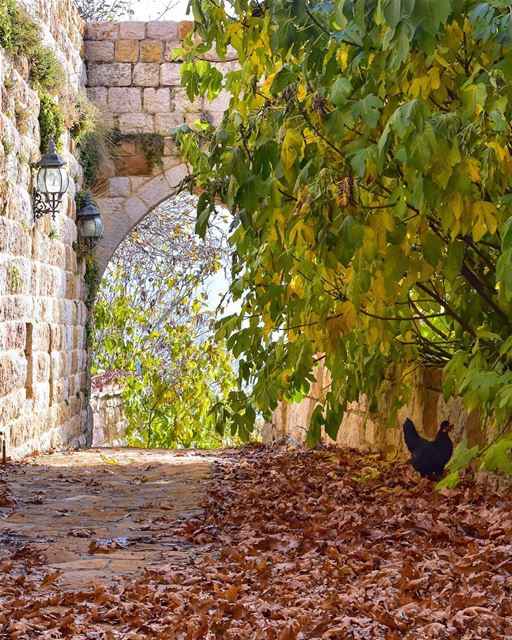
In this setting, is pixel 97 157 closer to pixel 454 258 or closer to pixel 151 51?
pixel 151 51

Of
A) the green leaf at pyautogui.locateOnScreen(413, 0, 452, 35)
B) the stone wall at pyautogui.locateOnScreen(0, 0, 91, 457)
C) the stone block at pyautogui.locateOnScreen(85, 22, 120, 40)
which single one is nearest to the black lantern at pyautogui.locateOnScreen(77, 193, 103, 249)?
the stone wall at pyautogui.locateOnScreen(0, 0, 91, 457)

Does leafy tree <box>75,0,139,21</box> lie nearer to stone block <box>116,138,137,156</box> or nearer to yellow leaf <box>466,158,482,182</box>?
stone block <box>116,138,137,156</box>

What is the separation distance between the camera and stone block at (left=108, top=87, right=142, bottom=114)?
9523 mm

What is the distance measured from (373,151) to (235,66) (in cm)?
731

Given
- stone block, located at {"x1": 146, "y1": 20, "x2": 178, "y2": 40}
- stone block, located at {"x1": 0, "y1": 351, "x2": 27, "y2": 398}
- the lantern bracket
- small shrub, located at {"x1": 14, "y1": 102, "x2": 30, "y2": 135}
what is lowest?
stone block, located at {"x1": 0, "y1": 351, "x2": 27, "y2": 398}

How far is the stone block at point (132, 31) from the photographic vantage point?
9.48 m

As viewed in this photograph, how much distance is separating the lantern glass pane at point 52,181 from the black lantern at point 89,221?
1.90 meters

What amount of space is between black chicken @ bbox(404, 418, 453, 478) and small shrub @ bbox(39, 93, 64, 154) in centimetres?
381

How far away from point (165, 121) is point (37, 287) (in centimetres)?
302

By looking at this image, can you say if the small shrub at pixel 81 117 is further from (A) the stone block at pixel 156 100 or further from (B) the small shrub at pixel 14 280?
(B) the small shrub at pixel 14 280

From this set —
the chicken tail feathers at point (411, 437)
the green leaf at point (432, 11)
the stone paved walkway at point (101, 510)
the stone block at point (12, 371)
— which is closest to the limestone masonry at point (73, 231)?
the stone block at point (12, 371)

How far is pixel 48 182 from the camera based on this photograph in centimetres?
692

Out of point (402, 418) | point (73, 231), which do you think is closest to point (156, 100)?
point (73, 231)

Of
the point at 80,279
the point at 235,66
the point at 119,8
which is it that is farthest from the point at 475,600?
the point at 119,8
